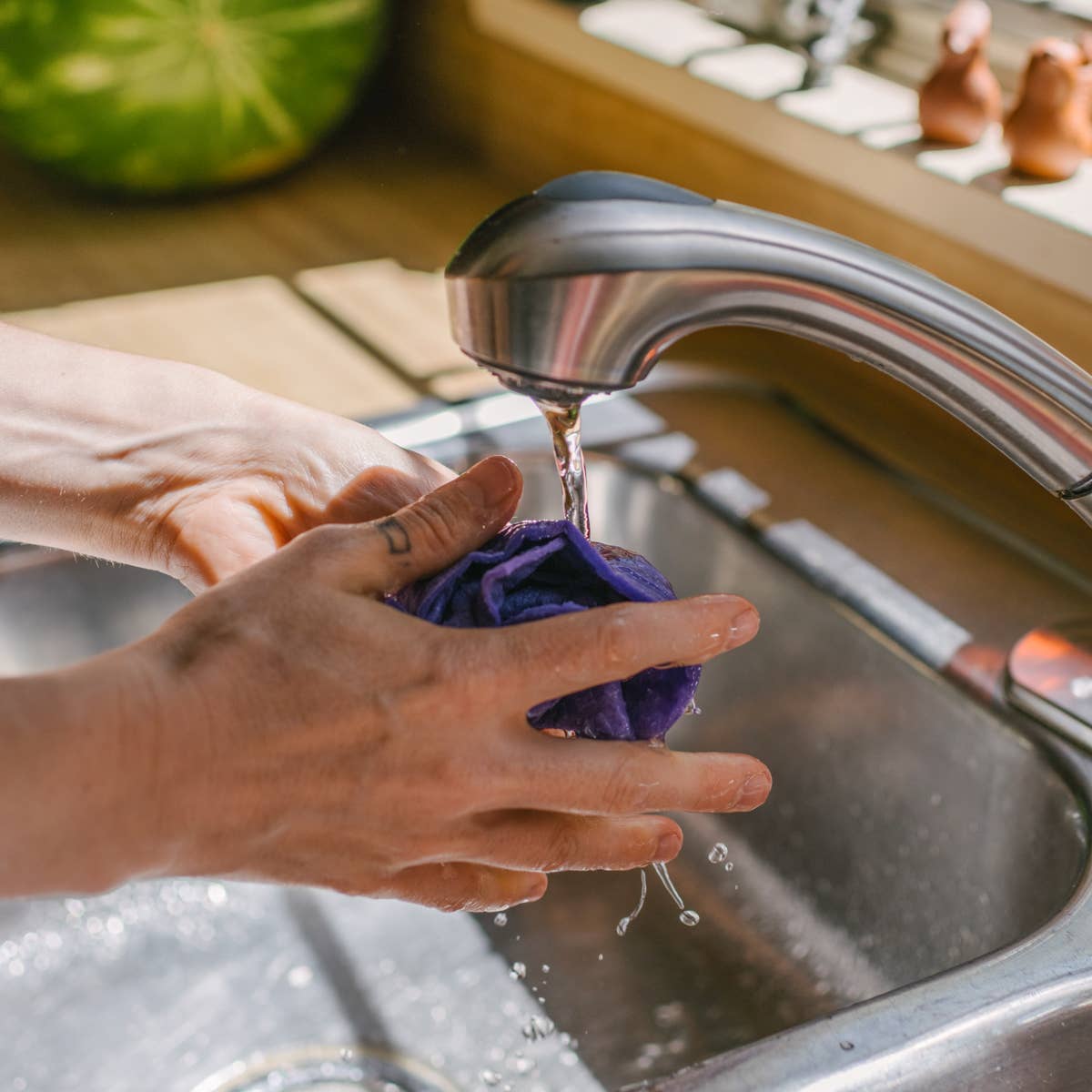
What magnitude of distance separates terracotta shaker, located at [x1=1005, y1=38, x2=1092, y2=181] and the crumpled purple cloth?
0.49 m

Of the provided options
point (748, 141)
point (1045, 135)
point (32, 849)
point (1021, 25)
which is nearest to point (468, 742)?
point (32, 849)

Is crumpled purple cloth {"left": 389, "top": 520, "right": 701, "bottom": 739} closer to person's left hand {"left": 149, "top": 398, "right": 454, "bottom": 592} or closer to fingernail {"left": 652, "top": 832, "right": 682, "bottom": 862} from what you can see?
fingernail {"left": 652, "top": 832, "right": 682, "bottom": 862}

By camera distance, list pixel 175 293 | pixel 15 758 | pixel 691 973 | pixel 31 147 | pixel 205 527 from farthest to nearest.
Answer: pixel 31 147
pixel 175 293
pixel 691 973
pixel 205 527
pixel 15 758

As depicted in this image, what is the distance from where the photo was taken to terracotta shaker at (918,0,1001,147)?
2.85 ft

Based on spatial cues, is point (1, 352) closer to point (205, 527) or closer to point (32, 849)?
point (205, 527)

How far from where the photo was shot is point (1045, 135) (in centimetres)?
81

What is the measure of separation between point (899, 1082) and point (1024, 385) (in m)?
0.25

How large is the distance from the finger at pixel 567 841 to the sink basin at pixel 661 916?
0.25 metres

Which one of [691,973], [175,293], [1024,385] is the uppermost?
[1024,385]

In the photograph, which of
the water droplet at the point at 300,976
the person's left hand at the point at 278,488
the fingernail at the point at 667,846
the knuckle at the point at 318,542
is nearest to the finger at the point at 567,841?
the fingernail at the point at 667,846

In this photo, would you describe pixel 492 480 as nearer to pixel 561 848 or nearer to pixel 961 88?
pixel 561 848

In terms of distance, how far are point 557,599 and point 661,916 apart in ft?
1.29

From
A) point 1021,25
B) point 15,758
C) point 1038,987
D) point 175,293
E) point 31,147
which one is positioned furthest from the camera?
point 31,147

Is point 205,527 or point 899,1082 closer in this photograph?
point 899,1082
